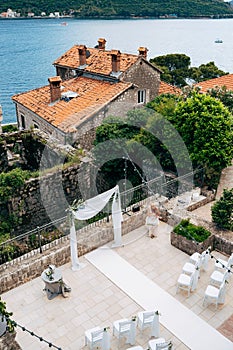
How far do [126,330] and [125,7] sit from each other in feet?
492

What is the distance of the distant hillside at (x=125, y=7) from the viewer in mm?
143000

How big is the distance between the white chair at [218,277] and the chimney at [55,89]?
701 inches

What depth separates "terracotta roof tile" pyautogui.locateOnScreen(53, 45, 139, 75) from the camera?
85.9 feet

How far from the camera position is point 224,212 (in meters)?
13.7

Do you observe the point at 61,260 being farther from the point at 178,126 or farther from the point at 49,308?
the point at 178,126

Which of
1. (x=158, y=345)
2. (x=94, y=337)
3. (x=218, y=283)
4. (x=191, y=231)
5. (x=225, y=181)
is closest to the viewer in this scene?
(x=158, y=345)

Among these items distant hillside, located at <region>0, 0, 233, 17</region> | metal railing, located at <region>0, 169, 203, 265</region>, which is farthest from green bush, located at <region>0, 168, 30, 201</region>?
distant hillside, located at <region>0, 0, 233, 17</region>

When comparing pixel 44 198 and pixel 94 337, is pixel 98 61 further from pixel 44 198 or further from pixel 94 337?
pixel 94 337

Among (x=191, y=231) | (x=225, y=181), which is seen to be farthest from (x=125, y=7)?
(x=191, y=231)

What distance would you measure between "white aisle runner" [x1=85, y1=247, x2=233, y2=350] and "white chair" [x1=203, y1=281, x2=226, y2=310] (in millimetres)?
598

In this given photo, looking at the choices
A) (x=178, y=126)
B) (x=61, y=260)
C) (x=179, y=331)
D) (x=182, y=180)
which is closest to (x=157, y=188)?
(x=182, y=180)

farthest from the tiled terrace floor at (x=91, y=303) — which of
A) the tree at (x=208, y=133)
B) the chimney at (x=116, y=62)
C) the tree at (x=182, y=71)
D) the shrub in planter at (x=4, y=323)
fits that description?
the tree at (x=182, y=71)

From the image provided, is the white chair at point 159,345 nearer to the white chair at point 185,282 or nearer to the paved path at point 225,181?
the white chair at point 185,282

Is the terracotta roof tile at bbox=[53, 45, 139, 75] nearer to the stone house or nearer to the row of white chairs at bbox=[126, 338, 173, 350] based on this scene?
the stone house
